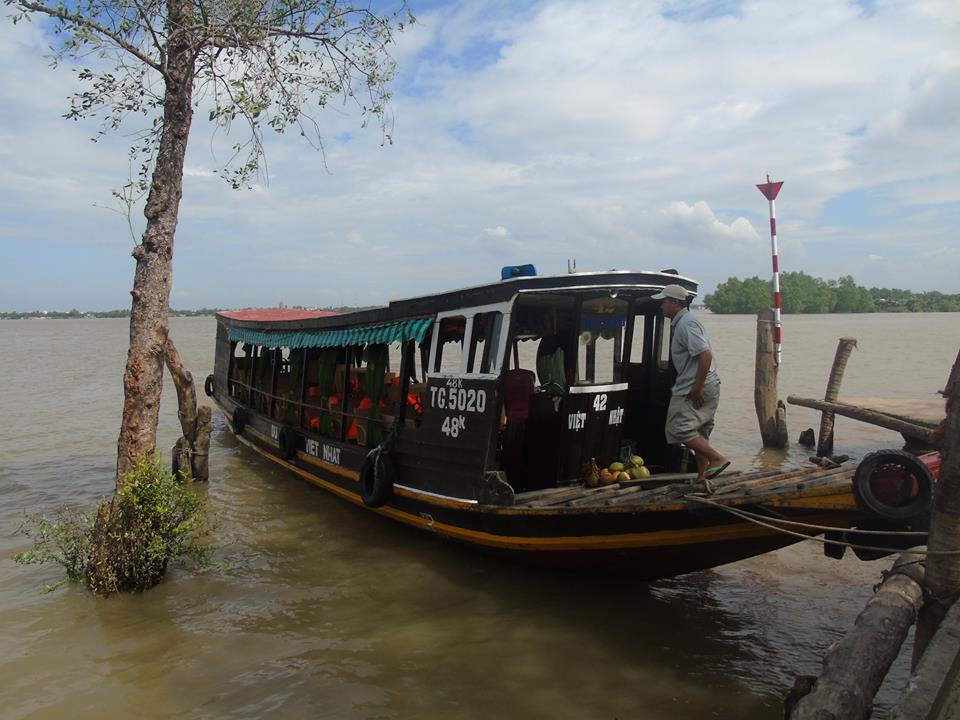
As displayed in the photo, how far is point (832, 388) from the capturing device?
35.4 feet

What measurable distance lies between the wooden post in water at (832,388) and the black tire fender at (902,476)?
305 inches

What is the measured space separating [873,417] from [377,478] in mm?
6944

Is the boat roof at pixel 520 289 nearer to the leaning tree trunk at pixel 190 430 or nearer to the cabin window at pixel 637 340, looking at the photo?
the cabin window at pixel 637 340

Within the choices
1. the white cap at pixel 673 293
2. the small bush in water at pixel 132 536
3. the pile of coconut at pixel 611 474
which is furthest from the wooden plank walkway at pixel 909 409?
the small bush in water at pixel 132 536

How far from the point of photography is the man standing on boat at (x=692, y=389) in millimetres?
4957

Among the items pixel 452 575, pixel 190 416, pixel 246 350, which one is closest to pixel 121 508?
pixel 452 575

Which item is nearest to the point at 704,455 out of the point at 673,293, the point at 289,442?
the point at 673,293

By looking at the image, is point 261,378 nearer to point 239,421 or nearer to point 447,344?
point 239,421

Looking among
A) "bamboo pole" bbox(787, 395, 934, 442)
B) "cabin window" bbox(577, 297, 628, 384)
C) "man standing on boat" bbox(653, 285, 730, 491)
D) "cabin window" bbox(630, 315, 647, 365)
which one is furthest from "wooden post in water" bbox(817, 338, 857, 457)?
"man standing on boat" bbox(653, 285, 730, 491)

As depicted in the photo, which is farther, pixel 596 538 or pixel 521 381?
pixel 521 381

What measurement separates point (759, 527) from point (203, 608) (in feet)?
14.4

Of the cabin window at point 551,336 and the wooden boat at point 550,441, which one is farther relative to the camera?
the cabin window at point 551,336

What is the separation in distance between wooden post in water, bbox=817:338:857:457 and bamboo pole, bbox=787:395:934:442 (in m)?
0.23

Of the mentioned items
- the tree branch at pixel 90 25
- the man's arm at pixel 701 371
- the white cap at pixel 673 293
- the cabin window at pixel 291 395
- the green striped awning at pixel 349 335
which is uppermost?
the tree branch at pixel 90 25
